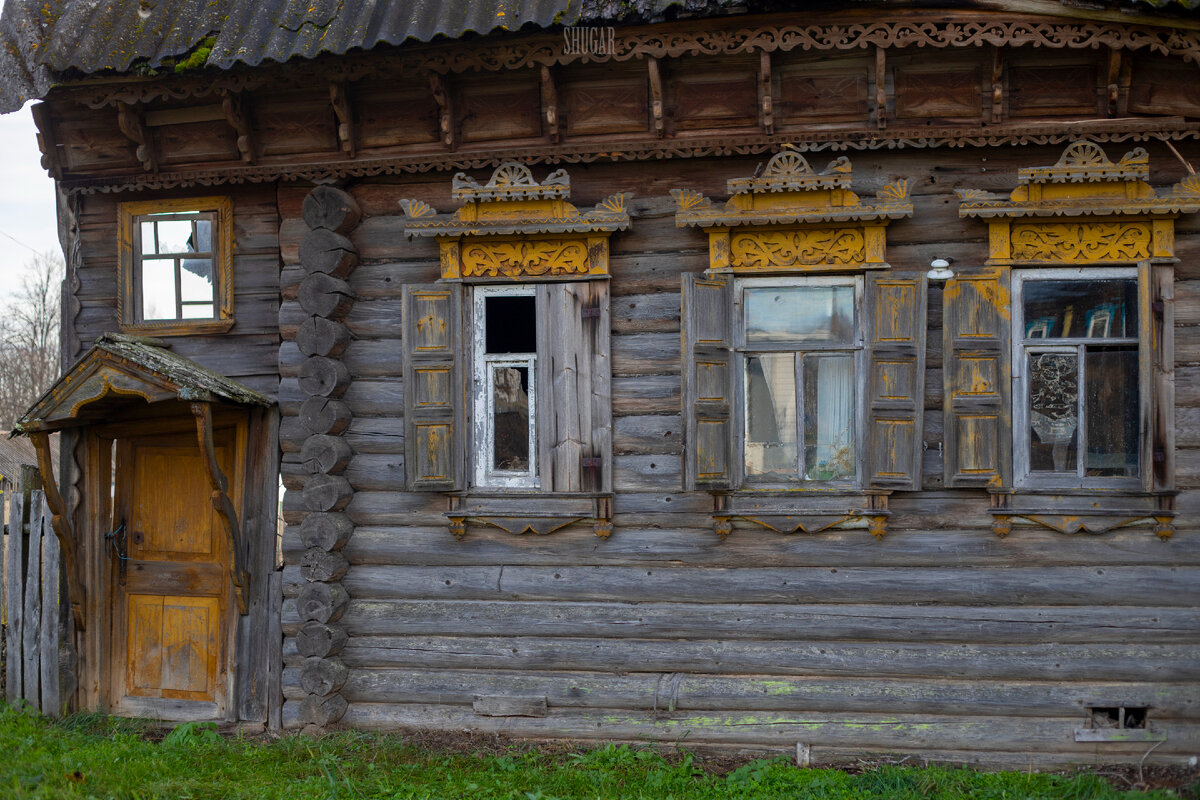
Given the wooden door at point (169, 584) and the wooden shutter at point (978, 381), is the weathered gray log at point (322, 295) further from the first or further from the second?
the wooden shutter at point (978, 381)

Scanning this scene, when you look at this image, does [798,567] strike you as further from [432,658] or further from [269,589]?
[269,589]

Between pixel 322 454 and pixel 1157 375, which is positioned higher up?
pixel 1157 375

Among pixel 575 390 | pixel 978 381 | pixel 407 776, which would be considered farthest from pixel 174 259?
pixel 978 381

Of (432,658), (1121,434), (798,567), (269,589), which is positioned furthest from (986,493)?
(269,589)

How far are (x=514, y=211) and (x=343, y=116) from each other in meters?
1.32

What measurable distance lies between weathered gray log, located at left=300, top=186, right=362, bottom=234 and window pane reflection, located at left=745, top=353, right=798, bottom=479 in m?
2.88

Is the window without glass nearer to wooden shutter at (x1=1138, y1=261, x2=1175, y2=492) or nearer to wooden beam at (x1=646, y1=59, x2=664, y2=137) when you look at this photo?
wooden shutter at (x1=1138, y1=261, x2=1175, y2=492)

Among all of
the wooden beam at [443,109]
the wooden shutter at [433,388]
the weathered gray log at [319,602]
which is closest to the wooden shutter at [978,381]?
the wooden shutter at [433,388]

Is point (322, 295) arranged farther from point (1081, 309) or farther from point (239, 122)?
point (1081, 309)

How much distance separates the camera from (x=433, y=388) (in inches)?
224

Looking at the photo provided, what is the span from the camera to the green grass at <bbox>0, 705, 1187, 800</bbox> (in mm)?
4820

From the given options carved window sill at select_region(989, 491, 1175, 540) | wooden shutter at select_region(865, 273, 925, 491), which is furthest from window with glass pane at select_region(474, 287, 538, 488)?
carved window sill at select_region(989, 491, 1175, 540)

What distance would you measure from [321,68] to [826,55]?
327 centimetres

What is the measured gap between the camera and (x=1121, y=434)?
210 inches
